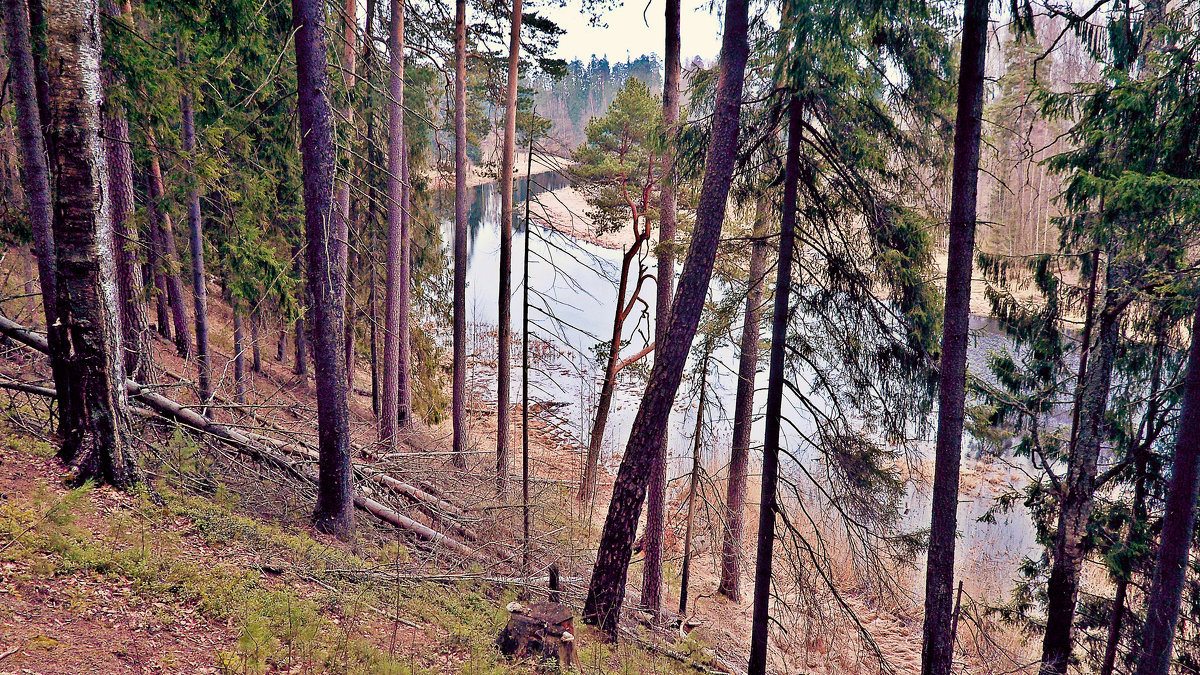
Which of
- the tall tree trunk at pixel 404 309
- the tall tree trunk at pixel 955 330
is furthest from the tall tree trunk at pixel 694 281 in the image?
the tall tree trunk at pixel 404 309

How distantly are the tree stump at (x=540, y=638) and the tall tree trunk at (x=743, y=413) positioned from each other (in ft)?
Result: 15.0

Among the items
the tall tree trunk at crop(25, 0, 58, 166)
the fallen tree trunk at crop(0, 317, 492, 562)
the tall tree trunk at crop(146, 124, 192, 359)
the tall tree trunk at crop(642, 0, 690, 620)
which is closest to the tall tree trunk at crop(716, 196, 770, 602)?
the tall tree trunk at crop(642, 0, 690, 620)

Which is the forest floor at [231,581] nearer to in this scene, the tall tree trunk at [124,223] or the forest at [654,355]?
the forest at [654,355]

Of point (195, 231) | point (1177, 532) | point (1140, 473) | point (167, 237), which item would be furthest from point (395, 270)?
point (1140, 473)

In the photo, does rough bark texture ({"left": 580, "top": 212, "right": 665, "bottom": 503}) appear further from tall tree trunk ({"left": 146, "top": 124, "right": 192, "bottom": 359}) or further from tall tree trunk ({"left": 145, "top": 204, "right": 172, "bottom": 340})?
tall tree trunk ({"left": 145, "top": 204, "right": 172, "bottom": 340})

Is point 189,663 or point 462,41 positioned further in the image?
point 462,41

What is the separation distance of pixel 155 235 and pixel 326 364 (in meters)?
7.49

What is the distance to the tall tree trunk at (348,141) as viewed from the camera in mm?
6785

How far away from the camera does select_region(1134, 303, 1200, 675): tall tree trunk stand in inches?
243

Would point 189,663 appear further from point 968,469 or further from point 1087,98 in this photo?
point 968,469

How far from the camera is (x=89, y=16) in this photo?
489 cm

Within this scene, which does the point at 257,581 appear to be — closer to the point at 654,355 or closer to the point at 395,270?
the point at 654,355

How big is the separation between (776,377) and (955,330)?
2026mm

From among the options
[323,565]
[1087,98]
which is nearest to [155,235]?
[323,565]
